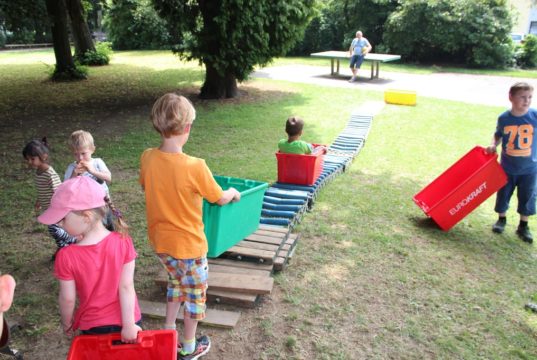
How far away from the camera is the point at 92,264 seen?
2254mm

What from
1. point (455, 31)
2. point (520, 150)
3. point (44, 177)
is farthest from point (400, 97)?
point (455, 31)

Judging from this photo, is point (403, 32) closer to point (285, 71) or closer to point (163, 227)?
point (285, 71)

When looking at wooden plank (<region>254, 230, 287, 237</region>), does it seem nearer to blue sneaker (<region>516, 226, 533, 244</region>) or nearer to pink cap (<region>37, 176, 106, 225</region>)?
pink cap (<region>37, 176, 106, 225</region>)

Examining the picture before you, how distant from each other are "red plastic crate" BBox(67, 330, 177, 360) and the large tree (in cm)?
980

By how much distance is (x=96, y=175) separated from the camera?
12.9 ft

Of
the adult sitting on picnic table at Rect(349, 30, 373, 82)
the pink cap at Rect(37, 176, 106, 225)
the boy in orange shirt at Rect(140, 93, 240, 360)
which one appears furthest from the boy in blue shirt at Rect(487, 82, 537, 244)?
the adult sitting on picnic table at Rect(349, 30, 373, 82)

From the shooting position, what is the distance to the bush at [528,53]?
2242 centimetres

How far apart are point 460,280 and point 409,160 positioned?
13.2 feet

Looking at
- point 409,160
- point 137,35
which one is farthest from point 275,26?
point 137,35

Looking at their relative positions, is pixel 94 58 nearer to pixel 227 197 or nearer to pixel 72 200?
pixel 227 197

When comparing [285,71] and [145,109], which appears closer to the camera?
[145,109]

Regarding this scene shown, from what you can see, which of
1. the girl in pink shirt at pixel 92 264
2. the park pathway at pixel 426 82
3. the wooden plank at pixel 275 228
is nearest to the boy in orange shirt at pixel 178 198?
the girl in pink shirt at pixel 92 264

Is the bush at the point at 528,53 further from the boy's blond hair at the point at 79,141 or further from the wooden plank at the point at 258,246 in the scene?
the boy's blond hair at the point at 79,141

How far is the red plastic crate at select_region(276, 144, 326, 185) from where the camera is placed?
5.91 meters
